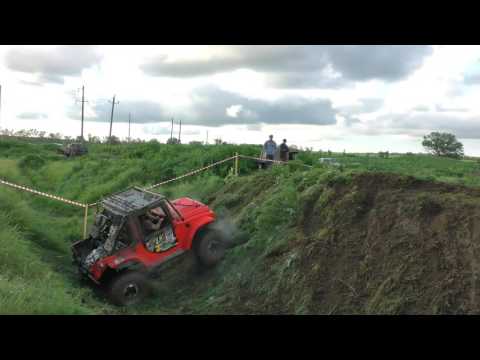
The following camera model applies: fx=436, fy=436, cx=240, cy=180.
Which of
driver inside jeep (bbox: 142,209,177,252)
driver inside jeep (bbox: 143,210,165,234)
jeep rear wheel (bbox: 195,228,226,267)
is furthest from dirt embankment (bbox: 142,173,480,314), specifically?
driver inside jeep (bbox: 143,210,165,234)

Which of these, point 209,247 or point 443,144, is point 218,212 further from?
point 443,144

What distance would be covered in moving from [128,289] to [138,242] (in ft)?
3.13

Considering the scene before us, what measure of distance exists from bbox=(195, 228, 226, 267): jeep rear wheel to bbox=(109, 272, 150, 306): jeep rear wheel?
135 centimetres

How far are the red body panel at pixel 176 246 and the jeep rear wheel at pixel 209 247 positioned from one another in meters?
0.19

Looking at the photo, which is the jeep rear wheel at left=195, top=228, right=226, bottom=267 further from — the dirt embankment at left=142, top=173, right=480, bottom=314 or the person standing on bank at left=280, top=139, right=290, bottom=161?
the person standing on bank at left=280, top=139, right=290, bottom=161

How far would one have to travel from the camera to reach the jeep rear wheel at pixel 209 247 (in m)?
9.67

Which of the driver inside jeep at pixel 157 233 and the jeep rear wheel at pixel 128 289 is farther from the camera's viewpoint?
the driver inside jeep at pixel 157 233

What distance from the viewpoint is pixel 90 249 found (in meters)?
9.95

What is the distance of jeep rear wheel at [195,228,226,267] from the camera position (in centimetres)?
967

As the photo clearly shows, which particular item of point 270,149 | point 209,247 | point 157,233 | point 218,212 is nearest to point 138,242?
point 157,233

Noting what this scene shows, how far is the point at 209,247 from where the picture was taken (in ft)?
32.1

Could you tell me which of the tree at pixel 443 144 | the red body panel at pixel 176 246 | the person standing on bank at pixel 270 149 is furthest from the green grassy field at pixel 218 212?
the tree at pixel 443 144

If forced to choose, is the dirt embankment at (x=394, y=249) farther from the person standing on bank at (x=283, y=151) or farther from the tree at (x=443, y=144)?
the tree at (x=443, y=144)

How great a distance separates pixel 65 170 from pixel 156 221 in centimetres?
2061
